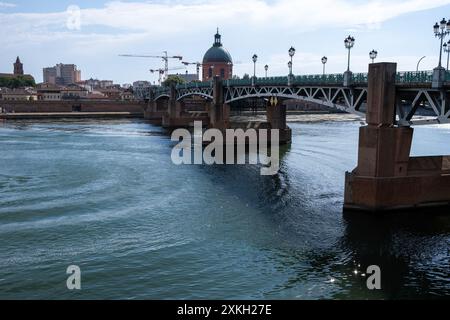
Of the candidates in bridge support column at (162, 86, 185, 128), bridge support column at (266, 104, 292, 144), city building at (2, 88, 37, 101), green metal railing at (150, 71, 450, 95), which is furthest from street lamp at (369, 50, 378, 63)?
city building at (2, 88, 37, 101)

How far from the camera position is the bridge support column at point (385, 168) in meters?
28.5

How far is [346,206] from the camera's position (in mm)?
29484

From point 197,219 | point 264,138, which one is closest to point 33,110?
point 264,138

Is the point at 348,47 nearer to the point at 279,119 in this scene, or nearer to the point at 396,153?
the point at 396,153

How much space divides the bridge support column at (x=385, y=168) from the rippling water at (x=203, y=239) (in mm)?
1302

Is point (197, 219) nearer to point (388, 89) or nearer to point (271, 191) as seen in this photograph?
point (271, 191)

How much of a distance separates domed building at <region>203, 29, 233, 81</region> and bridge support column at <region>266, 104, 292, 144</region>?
106 meters

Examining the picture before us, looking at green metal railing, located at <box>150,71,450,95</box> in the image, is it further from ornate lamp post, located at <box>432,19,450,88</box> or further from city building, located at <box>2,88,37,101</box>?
city building, located at <box>2,88,37,101</box>

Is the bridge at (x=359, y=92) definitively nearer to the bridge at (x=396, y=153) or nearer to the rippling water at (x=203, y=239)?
the bridge at (x=396, y=153)

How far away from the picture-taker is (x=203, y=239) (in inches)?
963

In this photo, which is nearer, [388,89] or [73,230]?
[73,230]

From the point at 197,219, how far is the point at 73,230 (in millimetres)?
6623

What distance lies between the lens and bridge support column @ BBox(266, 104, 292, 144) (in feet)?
215

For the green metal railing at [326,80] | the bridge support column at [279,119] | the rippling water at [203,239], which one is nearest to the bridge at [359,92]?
the green metal railing at [326,80]
